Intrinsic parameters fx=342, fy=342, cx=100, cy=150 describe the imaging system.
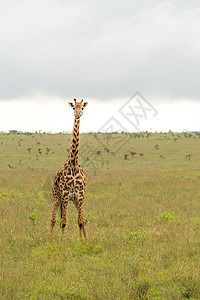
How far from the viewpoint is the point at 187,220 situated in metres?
10.8

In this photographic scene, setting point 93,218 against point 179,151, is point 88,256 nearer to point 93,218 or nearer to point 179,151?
point 93,218

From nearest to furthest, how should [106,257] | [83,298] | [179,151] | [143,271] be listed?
[83,298], [143,271], [106,257], [179,151]

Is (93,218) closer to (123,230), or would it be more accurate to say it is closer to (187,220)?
(123,230)

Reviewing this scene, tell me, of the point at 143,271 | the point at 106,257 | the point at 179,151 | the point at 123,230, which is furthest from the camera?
the point at 179,151

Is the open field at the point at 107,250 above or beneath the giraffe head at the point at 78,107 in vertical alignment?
beneath

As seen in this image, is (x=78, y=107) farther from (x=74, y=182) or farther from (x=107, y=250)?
(x=107, y=250)

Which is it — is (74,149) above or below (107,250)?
above

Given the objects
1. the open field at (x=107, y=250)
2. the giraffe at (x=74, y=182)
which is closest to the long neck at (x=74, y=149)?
the giraffe at (x=74, y=182)

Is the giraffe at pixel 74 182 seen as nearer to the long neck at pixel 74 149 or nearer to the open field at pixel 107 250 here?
the long neck at pixel 74 149

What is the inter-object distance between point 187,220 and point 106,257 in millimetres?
4607

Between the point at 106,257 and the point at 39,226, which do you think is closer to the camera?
the point at 106,257

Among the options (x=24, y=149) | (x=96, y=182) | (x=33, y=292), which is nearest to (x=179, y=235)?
(x=33, y=292)

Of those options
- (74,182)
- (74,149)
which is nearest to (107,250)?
(74,182)

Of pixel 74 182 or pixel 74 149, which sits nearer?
pixel 74 182
